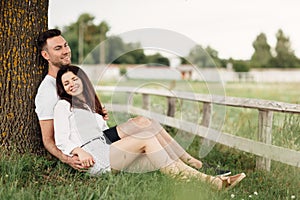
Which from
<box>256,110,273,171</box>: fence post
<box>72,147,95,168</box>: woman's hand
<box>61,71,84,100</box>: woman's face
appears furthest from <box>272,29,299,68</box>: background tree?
<box>72,147,95,168</box>: woman's hand

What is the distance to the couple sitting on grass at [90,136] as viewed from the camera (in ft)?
11.8

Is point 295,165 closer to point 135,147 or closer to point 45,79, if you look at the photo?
point 135,147

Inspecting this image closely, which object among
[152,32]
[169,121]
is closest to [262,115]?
[152,32]

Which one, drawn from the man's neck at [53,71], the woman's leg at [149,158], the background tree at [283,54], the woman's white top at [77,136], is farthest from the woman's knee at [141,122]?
the background tree at [283,54]

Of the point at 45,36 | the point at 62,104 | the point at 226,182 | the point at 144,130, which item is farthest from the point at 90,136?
the point at 226,182

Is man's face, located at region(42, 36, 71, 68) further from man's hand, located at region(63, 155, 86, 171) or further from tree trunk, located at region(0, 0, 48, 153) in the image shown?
man's hand, located at region(63, 155, 86, 171)

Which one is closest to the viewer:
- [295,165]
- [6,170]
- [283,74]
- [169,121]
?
[6,170]

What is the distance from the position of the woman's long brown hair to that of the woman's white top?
0.21ft

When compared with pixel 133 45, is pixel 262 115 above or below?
below

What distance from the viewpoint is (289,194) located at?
3830 millimetres

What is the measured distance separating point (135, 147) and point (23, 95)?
1.08 metres

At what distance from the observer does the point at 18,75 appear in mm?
3916

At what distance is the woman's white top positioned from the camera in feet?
11.8

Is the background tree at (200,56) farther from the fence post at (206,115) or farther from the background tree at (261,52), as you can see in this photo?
the background tree at (261,52)
